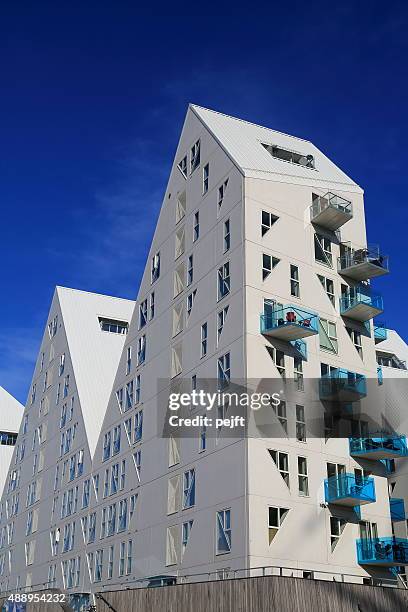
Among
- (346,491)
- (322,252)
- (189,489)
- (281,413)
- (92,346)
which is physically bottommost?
(346,491)

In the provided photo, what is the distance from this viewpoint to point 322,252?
49.4m

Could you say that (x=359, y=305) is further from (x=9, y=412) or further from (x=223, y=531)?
(x=9, y=412)

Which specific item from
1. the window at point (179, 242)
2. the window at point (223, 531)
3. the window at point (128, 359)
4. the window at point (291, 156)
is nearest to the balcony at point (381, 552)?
the window at point (223, 531)

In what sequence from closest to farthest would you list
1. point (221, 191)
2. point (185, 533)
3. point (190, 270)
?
1. point (185, 533)
2. point (221, 191)
3. point (190, 270)

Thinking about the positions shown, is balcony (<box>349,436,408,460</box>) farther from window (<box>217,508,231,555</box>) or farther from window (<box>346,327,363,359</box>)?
window (<box>217,508,231,555</box>)

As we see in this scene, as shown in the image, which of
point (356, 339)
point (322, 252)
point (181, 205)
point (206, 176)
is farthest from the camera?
point (181, 205)

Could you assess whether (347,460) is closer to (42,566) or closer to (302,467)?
(302,467)

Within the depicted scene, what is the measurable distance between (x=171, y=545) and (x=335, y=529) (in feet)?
34.9

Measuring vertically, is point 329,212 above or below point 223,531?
above

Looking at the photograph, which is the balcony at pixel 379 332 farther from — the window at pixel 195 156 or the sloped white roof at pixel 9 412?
the sloped white roof at pixel 9 412

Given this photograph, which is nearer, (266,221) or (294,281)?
(294,281)

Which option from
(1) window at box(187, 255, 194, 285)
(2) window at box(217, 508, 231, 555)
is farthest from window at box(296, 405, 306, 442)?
(1) window at box(187, 255, 194, 285)

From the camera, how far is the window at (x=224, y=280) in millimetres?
46500

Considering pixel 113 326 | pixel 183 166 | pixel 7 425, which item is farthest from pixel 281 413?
pixel 7 425
